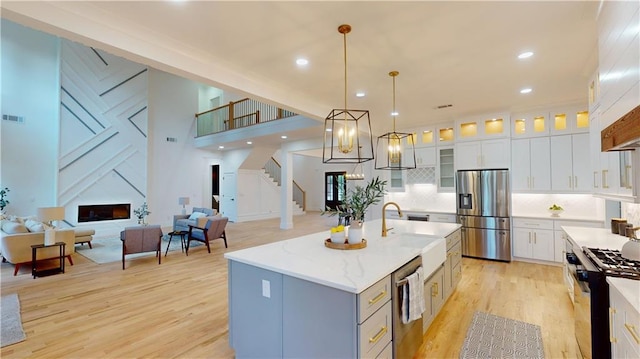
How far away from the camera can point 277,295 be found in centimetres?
199

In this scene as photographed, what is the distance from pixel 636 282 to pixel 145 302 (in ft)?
15.1

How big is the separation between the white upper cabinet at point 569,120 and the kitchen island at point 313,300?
14.8 feet

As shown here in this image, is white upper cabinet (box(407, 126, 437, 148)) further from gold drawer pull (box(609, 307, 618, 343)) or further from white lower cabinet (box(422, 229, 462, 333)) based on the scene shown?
gold drawer pull (box(609, 307, 618, 343))

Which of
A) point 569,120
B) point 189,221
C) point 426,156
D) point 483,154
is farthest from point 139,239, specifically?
point 569,120

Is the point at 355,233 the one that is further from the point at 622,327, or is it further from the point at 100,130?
the point at 100,130

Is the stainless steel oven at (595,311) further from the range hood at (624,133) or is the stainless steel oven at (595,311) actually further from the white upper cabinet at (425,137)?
the white upper cabinet at (425,137)

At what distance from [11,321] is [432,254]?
4.49m

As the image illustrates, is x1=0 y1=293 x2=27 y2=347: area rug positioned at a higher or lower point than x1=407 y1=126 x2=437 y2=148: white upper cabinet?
lower

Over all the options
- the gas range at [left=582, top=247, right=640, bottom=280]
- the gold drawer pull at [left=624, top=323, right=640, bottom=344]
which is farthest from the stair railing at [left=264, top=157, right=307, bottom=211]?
the gold drawer pull at [left=624, top=323, right=640, bottom=344]

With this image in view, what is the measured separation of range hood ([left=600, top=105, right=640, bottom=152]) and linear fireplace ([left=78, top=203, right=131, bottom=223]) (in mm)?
10491

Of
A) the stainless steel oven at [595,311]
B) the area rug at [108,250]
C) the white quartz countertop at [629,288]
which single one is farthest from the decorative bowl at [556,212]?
the area rug at [108,250]

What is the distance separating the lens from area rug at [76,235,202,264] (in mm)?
5685

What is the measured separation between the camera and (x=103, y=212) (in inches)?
328

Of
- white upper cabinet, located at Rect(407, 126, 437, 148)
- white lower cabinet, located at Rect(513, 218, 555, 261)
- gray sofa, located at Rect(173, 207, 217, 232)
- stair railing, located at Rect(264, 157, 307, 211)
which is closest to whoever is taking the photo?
white lower cabinet, located at Rect(513, 218, 555, 261)
